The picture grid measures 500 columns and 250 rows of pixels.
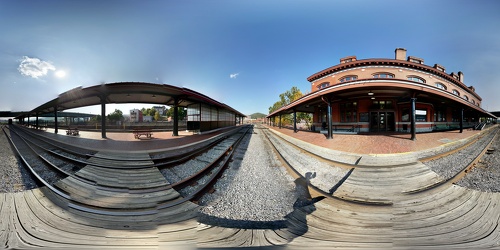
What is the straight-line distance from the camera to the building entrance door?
50.9 feet

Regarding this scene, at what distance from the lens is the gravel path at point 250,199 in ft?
9.62

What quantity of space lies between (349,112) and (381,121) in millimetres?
2652

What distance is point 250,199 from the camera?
3.62m

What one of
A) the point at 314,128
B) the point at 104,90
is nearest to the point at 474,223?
the point at 104,90

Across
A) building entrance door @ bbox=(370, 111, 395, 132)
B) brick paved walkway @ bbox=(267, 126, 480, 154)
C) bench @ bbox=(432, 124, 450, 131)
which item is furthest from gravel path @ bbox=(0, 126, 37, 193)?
bench @ bbox=(432, 124, 450, 131)

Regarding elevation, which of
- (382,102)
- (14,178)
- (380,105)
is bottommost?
(14,178)

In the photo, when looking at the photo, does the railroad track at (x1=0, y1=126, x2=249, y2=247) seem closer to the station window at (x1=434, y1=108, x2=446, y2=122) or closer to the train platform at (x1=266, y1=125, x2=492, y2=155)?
the train platform at (x1=266, y1=125, x2=492, y2=155)

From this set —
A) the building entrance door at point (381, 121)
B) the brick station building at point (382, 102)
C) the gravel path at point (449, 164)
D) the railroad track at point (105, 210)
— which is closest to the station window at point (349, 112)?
the brick station building at point (382, 102)

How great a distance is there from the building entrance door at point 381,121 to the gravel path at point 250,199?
1442cm

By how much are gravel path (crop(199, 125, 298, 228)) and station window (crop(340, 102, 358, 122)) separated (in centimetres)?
1398

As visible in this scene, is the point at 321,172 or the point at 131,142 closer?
the point at 321,172

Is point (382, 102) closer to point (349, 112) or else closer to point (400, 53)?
point (349, 112)

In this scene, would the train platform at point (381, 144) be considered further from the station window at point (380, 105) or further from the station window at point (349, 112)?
the station window at point (349, 112)

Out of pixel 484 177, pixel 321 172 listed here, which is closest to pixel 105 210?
pixel 321 172
